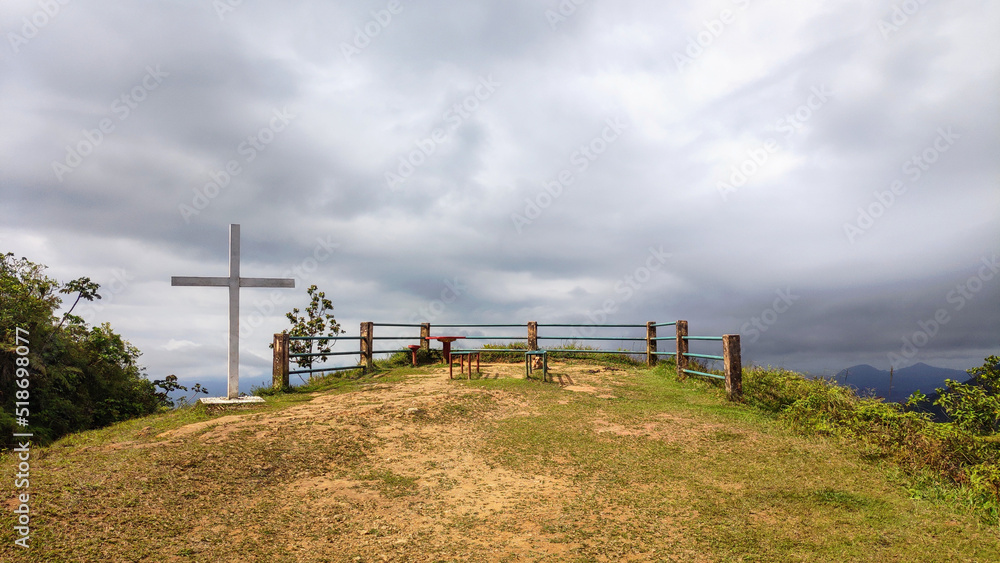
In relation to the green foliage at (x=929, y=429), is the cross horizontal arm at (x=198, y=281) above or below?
above

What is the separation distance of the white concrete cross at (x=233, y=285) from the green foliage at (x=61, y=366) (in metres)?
2.81

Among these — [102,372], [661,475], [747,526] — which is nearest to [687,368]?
[661,475]

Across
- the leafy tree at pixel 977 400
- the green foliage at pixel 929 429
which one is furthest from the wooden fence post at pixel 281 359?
the leafy tree at pixel 977 400

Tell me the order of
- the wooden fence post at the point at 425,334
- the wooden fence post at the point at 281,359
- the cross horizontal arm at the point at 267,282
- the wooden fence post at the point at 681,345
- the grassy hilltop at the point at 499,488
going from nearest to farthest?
the grassy hilltop at the point at 499,488, the cross horizontal arm at the point at 267,282, the wooden fence post at the point at 281,359, the wooden fence post at the point at 681,345, the wooden fence post at the point at 425,334

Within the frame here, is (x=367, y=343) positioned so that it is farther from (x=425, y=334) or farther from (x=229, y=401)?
(x=229, y=401)

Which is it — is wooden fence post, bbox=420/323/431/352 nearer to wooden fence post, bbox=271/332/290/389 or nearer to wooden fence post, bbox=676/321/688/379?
wooden fence post, bbox=271/332/290/389

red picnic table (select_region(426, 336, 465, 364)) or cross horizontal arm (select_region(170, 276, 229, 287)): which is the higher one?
cross horizontal arm (select_region(170, 276, 229, 287))

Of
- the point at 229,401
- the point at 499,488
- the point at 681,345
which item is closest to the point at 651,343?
the point at 681,345

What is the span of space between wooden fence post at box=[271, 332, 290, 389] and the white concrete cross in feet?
4.32

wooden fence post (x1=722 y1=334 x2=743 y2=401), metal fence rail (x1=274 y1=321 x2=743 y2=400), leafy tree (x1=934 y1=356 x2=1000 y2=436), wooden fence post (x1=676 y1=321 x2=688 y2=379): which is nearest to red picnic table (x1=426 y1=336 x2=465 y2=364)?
metal fence rail (x1=274 y1=321 x2=743 y2=400)

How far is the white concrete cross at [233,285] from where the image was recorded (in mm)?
10521

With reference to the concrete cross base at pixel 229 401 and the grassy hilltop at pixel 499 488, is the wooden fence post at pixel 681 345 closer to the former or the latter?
the grassy hilltop at pixel 499 488

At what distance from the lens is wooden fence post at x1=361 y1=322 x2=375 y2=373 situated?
1444 centimetres

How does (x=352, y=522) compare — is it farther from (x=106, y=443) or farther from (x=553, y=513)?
(x=106, y=443)
